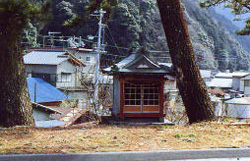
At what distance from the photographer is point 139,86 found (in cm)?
925

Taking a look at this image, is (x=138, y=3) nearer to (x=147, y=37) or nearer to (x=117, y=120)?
(x=147, y=37)

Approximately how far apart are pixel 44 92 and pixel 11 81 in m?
16.9

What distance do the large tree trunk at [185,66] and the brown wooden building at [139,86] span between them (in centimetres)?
104

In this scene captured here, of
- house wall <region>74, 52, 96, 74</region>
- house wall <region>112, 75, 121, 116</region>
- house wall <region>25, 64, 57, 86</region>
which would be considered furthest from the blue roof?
house wall <region>112, 75, 121, 116</region>

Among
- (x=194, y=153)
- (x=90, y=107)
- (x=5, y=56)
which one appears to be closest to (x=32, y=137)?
(x=5, y=56)

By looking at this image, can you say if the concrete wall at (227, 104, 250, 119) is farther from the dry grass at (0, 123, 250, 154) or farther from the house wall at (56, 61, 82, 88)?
the house wall at (56, 61, 82, 88)

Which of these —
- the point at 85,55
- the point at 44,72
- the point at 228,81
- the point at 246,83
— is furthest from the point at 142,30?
the point at 228,81

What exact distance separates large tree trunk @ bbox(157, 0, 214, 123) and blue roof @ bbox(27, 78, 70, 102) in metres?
15.9

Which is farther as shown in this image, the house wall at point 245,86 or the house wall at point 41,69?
the house wall at point 245,86

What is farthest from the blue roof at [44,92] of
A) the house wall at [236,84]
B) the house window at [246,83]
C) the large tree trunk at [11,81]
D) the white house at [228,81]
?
the house wall at [236,84]

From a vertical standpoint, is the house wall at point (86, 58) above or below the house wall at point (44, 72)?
above

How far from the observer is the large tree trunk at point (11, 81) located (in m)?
7.43

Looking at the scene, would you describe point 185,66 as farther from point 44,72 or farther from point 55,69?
point 44,72

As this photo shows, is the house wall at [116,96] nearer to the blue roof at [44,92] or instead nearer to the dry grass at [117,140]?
Answer: the dry grass at [117,140]
